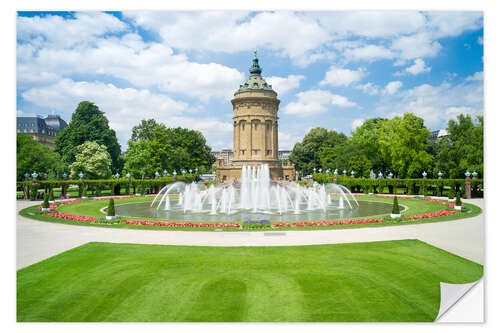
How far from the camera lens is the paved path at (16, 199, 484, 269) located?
1108 cm

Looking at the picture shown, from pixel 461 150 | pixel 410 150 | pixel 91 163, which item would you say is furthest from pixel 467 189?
pixel 91 163

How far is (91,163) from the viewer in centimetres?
4262

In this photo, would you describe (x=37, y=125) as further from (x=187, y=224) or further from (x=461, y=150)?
(x=461, y=150)

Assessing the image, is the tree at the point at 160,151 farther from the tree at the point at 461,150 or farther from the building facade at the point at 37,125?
the tree at the point at 461,150

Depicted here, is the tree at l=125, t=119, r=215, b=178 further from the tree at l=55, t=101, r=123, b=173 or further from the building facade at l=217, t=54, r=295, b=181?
the building facade at l=217, t=54, r=295, b=181

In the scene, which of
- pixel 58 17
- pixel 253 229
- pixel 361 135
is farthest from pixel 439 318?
pixel 361 135

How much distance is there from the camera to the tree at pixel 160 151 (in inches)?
1943

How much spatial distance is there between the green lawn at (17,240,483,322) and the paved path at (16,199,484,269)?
1244 mm

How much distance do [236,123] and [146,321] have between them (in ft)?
209

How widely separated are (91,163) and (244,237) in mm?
36708

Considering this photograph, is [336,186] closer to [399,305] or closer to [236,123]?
[236,123]

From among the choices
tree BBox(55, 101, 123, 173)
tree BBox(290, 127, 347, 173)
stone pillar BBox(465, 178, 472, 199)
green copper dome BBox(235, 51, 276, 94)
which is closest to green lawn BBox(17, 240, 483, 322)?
stone pillar BBox(465, 178, 472, 199)

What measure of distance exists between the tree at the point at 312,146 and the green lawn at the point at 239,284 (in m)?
64.2

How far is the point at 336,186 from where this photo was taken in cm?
4503
